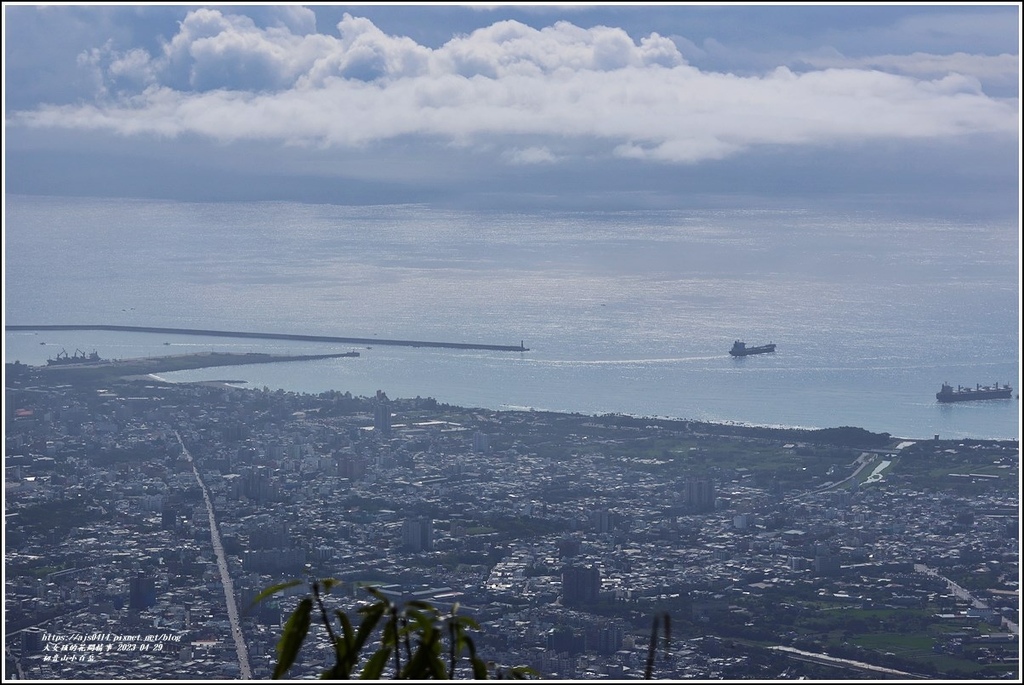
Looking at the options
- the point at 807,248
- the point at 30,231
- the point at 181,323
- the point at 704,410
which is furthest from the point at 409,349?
the point at 30,231

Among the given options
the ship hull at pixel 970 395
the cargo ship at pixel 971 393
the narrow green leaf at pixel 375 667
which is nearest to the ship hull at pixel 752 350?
the cargo ship at pixel 971 393

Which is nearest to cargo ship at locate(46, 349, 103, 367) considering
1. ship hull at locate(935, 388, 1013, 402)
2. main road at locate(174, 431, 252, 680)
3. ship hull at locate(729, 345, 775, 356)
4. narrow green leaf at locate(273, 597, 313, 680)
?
main road at locate(174, 431, 252, 680)

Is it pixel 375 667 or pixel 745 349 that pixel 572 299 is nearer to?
pixel 745 349

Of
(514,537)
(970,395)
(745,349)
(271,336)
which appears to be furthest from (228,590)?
(271,336)

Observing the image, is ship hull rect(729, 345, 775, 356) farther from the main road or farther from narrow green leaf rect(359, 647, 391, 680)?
narrow green leaf rect(359, 647, 391, 680)

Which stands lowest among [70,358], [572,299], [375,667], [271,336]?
[375,667]

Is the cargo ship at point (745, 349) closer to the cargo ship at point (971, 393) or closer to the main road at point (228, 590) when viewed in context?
the cargo ship at point (971, 393)
